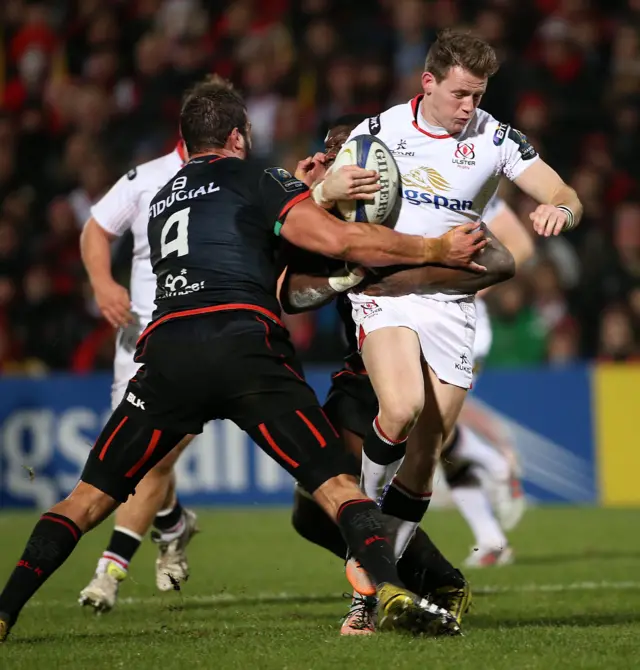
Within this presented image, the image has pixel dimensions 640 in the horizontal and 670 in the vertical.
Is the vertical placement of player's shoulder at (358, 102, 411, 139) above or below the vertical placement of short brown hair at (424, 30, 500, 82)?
below

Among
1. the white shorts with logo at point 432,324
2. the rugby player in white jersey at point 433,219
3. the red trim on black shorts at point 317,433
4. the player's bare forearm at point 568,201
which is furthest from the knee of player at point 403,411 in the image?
the player's bare forearm at point 568,201

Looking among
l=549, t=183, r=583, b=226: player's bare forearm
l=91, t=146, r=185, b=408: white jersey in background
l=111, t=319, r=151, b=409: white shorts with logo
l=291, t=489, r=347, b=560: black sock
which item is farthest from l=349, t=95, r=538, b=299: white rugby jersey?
l=111, t=319, r=151, b=409: white shorts with logo

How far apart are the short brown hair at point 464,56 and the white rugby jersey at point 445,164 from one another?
0.29 metres

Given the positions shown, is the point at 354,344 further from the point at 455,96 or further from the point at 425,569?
the point at 455,96

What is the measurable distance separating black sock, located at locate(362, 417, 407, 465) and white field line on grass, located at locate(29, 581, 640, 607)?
5.91ft

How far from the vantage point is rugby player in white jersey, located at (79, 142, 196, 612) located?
7.31 m

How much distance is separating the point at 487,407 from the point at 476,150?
7.29m

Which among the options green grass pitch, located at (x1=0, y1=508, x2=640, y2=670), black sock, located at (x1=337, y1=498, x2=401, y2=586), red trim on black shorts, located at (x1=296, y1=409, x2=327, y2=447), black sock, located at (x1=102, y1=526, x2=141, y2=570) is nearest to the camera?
green grass pitch, located at (x1=0, y1=508, x2=640, y2=670)

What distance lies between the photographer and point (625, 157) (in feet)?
49.9

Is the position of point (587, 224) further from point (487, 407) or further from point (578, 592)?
point (578, 592)

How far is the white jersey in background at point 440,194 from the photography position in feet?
19.7

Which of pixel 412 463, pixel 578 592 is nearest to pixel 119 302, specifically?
pixel 412 463

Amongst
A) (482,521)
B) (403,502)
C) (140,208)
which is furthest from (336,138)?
(482,521)

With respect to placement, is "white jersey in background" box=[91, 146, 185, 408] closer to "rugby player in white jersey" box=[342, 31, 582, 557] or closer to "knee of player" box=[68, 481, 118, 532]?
"rugby player in white jersey" box=[342, 31, 582, 557]
